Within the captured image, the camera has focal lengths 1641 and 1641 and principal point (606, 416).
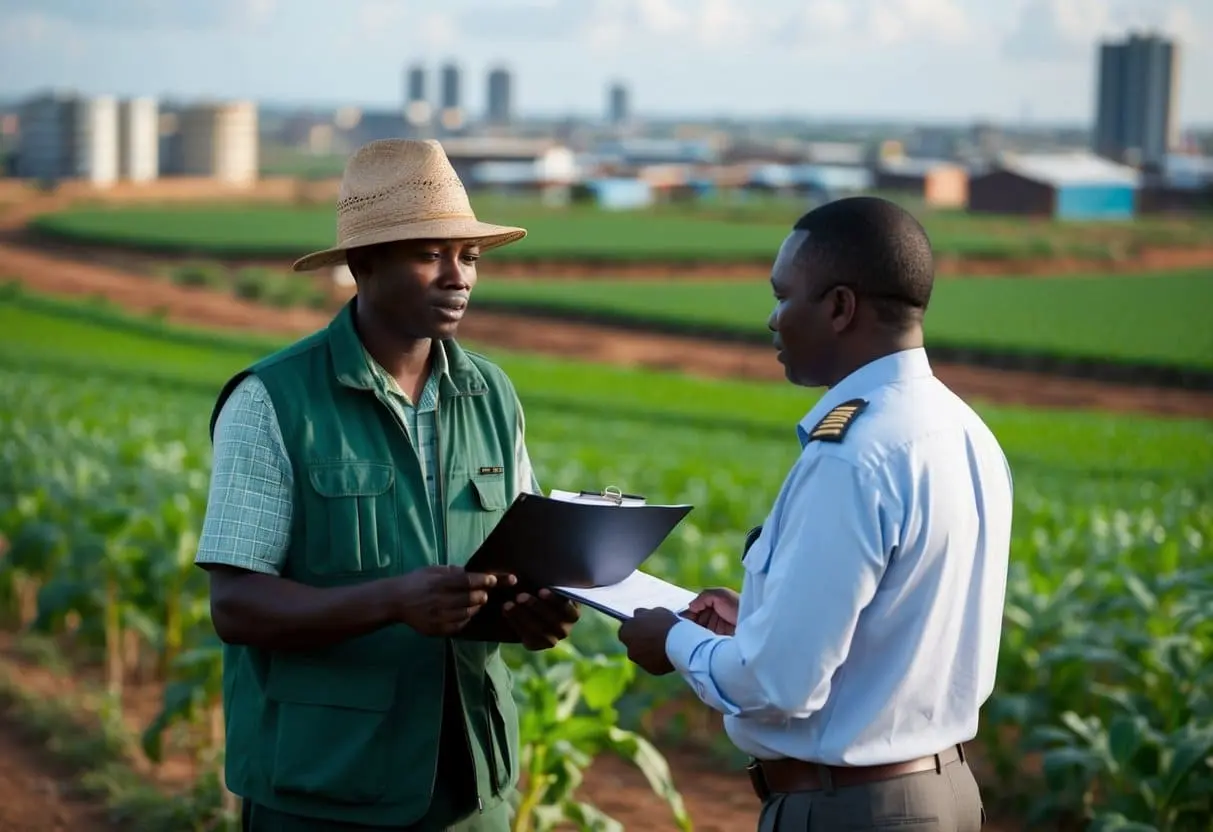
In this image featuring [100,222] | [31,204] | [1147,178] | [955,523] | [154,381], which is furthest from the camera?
[1147,178]

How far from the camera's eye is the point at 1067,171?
8100 centimetres

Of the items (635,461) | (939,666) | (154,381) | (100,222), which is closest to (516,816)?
(939,666)

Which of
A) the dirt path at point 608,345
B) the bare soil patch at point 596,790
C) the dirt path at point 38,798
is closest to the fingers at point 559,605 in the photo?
the bare soil patch at point 596,790

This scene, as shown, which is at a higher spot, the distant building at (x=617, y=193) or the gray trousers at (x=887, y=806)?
the gray trousers at (x=887, y=806)

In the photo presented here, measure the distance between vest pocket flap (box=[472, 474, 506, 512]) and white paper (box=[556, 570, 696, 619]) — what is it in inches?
10.1

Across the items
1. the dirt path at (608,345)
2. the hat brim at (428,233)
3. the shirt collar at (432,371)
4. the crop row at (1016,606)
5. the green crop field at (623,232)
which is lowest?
the dirt path at (608,345)

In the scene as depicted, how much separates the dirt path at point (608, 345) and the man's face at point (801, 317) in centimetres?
2877

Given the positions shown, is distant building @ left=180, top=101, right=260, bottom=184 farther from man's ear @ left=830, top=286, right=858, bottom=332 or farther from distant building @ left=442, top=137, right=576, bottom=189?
man's ear @ left=830, top=286, right=858, bottom=332

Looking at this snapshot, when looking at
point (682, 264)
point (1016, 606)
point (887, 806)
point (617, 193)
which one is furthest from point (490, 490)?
point (617, 193)

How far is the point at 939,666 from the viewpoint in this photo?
2662 mm

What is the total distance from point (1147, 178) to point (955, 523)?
92960 mm

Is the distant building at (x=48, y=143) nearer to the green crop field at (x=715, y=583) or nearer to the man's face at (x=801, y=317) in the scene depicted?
the green crop field at (x=715, y=583)

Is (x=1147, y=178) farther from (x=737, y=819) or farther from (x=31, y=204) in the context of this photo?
(x=737, y=819)

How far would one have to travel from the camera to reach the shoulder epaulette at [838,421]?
257 cm
